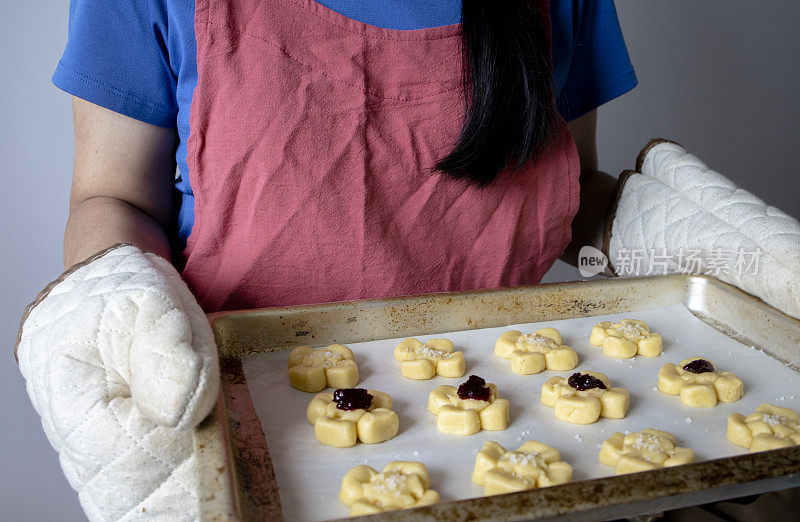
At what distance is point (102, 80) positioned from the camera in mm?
991

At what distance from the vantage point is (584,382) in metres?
0.87

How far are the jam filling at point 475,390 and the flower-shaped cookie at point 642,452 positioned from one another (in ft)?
0.47

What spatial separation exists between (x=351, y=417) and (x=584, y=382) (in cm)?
30

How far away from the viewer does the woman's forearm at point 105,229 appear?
0.93 m

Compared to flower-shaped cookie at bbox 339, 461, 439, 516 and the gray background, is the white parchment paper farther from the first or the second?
the gray background

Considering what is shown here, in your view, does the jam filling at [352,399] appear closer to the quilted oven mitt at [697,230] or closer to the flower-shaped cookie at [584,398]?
the flower-shaped cookie at [584,398]

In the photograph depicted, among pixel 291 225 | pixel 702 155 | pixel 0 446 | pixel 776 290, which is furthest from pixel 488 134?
pixel 702 155

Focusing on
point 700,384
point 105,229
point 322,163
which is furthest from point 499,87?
point 105,229

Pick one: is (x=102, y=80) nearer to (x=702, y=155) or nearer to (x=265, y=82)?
Answer: (x=265, y=82)

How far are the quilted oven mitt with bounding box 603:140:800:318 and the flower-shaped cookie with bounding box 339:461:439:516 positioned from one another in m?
0.61

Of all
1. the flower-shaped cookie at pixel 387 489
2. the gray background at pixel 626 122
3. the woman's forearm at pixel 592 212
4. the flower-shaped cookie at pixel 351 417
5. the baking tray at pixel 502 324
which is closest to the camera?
the baking tray at pixel 502 324

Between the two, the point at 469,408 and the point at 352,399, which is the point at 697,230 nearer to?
the point at 469,408

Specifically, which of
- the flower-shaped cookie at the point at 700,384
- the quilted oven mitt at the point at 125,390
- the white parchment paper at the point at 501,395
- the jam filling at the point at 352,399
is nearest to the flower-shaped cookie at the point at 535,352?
the white parchment paper at the point at 501,395

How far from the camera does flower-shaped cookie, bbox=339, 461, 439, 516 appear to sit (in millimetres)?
644
